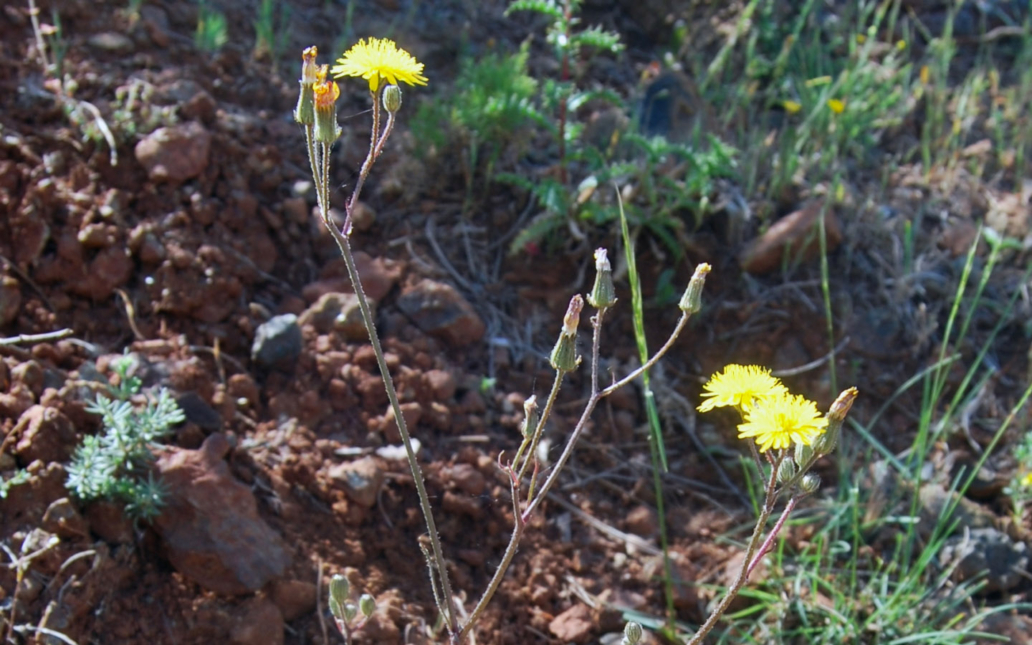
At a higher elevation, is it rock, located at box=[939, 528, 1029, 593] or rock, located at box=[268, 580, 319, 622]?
rock, located at box=[268, 580, 319, 622]

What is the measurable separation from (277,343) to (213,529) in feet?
2.17

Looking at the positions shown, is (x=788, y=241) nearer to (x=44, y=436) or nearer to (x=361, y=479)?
(x=361, y=479)

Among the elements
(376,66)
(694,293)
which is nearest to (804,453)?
(694,293)

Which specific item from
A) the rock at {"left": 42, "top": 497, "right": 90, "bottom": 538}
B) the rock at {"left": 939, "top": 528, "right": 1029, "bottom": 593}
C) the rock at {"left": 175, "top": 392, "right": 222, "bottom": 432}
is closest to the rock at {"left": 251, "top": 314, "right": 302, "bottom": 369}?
the rock at {"left": 175, "top": 392, "right": 222, "bottom": 432}

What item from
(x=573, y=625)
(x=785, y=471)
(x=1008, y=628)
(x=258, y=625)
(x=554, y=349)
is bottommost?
(x=1008, y=628)

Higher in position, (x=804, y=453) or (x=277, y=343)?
(x=804, y=453)

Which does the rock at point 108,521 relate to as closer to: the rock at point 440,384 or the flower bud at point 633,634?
the rock at point 440,384

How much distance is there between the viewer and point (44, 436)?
7.09ft

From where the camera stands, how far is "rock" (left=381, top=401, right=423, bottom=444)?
8.54 ft

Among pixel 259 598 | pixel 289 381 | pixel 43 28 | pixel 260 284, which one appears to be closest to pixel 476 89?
pixel 260 284

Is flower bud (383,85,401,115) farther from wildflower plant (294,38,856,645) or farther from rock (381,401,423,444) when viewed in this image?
rock (381,401,423,444)

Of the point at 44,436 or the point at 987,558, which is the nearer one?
the point at 44,436

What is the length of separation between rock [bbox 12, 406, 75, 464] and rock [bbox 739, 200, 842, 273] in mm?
2212

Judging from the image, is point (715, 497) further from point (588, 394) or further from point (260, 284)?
point (260, 284)
